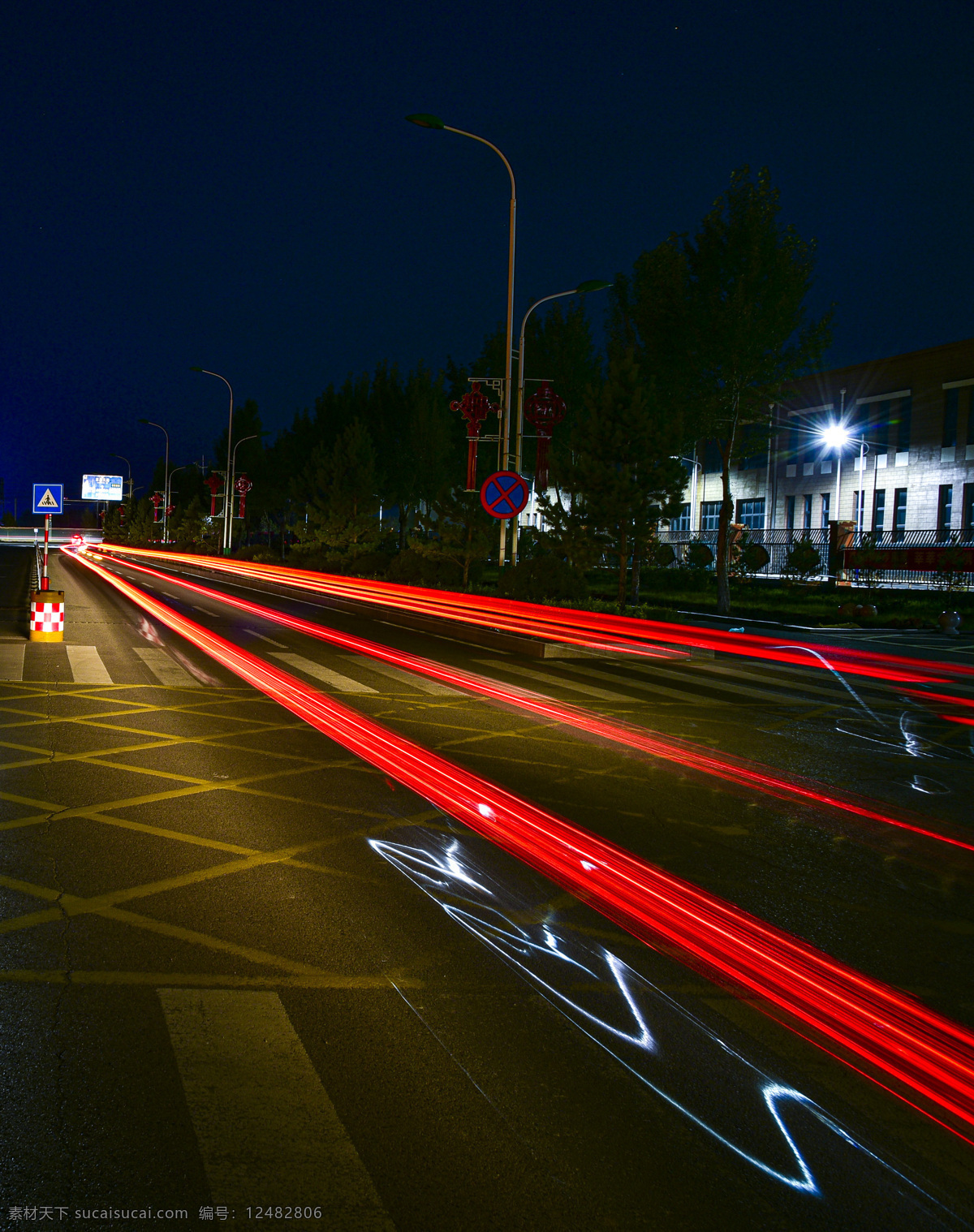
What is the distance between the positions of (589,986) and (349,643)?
48.8 ft

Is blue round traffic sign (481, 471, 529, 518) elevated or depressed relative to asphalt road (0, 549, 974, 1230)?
elevated

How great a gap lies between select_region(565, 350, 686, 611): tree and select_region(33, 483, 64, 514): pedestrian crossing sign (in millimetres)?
13199

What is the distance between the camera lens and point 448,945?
4770 mm

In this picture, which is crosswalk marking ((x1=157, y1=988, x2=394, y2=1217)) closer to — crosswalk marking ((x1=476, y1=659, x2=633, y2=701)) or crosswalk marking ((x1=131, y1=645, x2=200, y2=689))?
crosswalk marking ((x1=131, y1=645, x2=200, y2=689))

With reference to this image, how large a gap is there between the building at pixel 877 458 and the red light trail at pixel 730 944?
4138 centimetres

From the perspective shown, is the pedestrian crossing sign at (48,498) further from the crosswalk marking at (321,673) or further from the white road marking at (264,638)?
the crosswalk marking at (321,673)

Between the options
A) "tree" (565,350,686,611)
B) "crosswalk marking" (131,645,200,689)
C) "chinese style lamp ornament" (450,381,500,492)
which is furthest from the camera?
"chinese style lamp ornament" (450,381,500,492)

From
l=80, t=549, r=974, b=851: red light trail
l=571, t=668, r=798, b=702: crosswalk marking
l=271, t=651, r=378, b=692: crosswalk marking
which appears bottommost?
l=571, t=668, r=798, b=702: crosswalk marking

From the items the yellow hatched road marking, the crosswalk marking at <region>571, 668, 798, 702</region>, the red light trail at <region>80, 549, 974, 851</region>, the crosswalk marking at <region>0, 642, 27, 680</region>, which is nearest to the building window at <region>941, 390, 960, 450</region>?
the crosswalk marking at <region>571, 668, 798, 702</region>

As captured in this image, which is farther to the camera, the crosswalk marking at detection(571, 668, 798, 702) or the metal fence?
Result: the metal fence

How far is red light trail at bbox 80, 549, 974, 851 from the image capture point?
7676 millimetres

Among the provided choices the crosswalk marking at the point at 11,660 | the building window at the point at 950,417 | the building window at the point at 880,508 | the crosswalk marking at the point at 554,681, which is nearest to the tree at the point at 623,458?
the crosswalk marking at the point at 554,681

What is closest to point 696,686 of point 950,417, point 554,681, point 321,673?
point 554,681

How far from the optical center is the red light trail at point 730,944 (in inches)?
148
